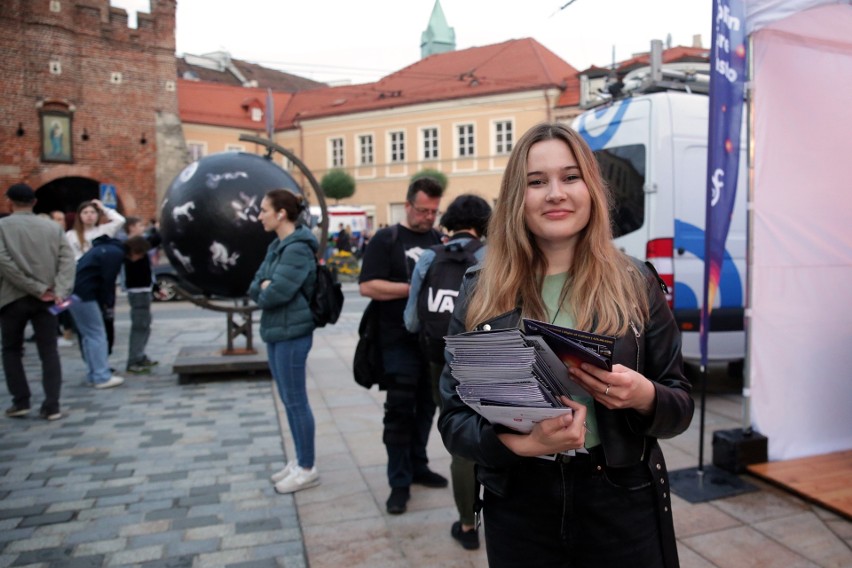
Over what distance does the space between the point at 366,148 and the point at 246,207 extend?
119 ft

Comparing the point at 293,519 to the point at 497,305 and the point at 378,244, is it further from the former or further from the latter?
the point at 497,305

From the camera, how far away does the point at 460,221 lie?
368cm

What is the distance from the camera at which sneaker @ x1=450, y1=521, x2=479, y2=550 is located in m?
3.47

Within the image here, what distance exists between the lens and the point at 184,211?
6.40 meters

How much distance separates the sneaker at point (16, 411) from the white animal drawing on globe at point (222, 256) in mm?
2086

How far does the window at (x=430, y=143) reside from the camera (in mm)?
39312

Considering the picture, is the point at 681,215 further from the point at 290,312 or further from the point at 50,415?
the point at 50,415

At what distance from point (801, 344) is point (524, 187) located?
134 inches

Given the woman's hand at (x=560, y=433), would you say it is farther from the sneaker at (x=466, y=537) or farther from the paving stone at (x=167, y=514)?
the paving stone at (x=167, y=514)

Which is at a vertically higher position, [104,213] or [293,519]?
[104,213]

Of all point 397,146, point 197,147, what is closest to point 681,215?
point 397,146

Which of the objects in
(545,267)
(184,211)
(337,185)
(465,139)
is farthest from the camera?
(465,139)

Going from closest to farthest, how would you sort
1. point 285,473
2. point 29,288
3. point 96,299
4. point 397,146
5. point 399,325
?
point 399,325 → point 285,473 → point 29,288 → point 96,299 → point 397,146

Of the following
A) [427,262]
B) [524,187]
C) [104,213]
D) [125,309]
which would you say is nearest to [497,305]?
[524,187]
